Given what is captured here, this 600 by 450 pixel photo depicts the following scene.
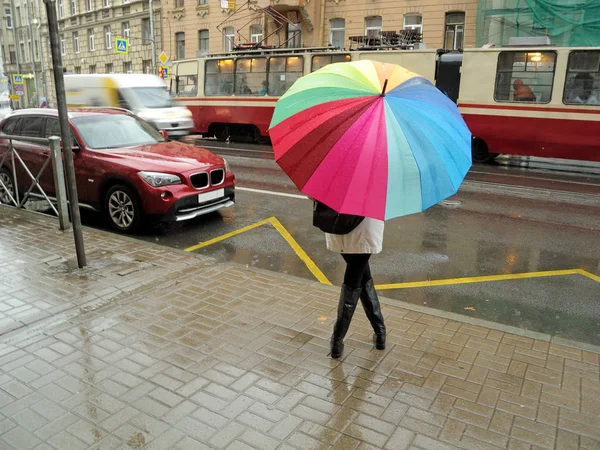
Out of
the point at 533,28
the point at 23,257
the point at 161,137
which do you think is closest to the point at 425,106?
the point at 23,257

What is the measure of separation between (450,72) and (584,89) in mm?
3839

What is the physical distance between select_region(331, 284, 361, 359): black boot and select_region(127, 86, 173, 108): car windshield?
1520 centimetres

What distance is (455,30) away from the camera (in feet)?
83.1

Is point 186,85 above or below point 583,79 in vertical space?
below

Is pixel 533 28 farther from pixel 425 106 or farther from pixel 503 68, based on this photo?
pixel 425 106

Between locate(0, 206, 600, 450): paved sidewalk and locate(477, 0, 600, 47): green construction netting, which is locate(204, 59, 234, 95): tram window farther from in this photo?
locate(0, 206, 600, 450): paved sidewalk

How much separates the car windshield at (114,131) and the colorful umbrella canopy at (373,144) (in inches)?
225

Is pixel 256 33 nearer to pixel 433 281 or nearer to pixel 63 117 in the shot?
pixel 63 117

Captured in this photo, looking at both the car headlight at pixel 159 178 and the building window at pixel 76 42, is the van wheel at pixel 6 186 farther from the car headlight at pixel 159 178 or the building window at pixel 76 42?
the building window at pixel 76 42

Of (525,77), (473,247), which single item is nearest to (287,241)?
(473,247)

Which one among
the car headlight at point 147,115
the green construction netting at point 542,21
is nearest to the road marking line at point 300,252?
the car headlight at point 147,115

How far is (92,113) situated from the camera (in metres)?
8.51

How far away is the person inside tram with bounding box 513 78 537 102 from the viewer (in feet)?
49.6

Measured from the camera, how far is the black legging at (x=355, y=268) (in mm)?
3695
